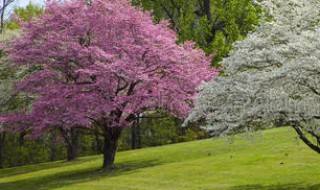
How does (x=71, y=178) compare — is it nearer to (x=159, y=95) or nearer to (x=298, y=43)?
(x=159, y=95)

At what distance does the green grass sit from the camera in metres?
15.0

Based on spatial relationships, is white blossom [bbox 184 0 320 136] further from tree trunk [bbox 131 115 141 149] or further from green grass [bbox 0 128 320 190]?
tree trunk [bbox 131 115 141 149]

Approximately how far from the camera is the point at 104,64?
20.6 metres

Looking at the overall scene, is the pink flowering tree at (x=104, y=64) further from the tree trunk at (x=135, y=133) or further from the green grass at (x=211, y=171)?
the tree trunk at (x=135, y=133)

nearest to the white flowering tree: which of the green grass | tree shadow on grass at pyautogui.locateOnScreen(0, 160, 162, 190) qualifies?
the green grass

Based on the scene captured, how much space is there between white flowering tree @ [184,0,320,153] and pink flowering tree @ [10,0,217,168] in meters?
7.94

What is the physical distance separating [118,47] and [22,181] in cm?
765

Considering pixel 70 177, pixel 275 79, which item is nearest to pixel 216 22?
pixel 70 177

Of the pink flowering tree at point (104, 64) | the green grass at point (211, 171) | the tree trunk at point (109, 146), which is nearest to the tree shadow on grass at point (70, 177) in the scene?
the green grass at point (211, 171)

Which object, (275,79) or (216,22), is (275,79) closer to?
(275,79)

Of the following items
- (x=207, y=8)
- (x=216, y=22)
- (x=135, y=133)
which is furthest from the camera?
(x=135, y=133)

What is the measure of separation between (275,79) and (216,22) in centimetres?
2446

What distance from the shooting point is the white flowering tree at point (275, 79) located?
11.3 m

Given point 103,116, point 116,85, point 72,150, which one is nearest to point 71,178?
point 103,116
